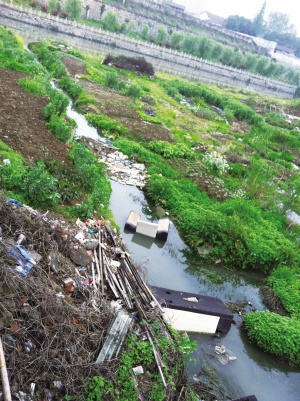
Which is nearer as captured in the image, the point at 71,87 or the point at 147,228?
the point at 147,228

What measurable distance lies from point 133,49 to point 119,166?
1931 inches

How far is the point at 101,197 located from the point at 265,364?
20.6 feet

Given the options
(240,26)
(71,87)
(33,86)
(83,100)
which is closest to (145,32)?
(71,87)

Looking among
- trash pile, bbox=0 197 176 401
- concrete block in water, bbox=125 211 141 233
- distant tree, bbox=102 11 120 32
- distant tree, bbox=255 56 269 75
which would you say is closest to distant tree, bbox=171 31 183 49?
distant tree, bbox=102 11 120 32

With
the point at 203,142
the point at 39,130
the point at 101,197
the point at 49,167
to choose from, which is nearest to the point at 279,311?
the point at 101,197

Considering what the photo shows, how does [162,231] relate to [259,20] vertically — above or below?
below

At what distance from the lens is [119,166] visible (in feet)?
50.0

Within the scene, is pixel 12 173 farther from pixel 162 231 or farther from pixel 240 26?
pixel 240 26

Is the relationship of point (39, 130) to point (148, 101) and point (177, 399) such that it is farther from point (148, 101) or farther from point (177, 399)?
point (148, 101)

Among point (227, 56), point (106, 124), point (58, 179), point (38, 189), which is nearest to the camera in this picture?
point (38, 189)

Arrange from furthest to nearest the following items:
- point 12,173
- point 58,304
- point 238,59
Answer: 1. point 238,59
2. point 12,173
3. point 58,304

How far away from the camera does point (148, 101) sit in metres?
26.5

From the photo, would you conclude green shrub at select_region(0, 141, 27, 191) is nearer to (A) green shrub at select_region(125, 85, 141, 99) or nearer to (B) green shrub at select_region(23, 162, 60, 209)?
(B) green shrub at select_region(23, 162, 60, 209)

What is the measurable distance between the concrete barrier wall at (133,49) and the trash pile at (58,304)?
41.6 m
